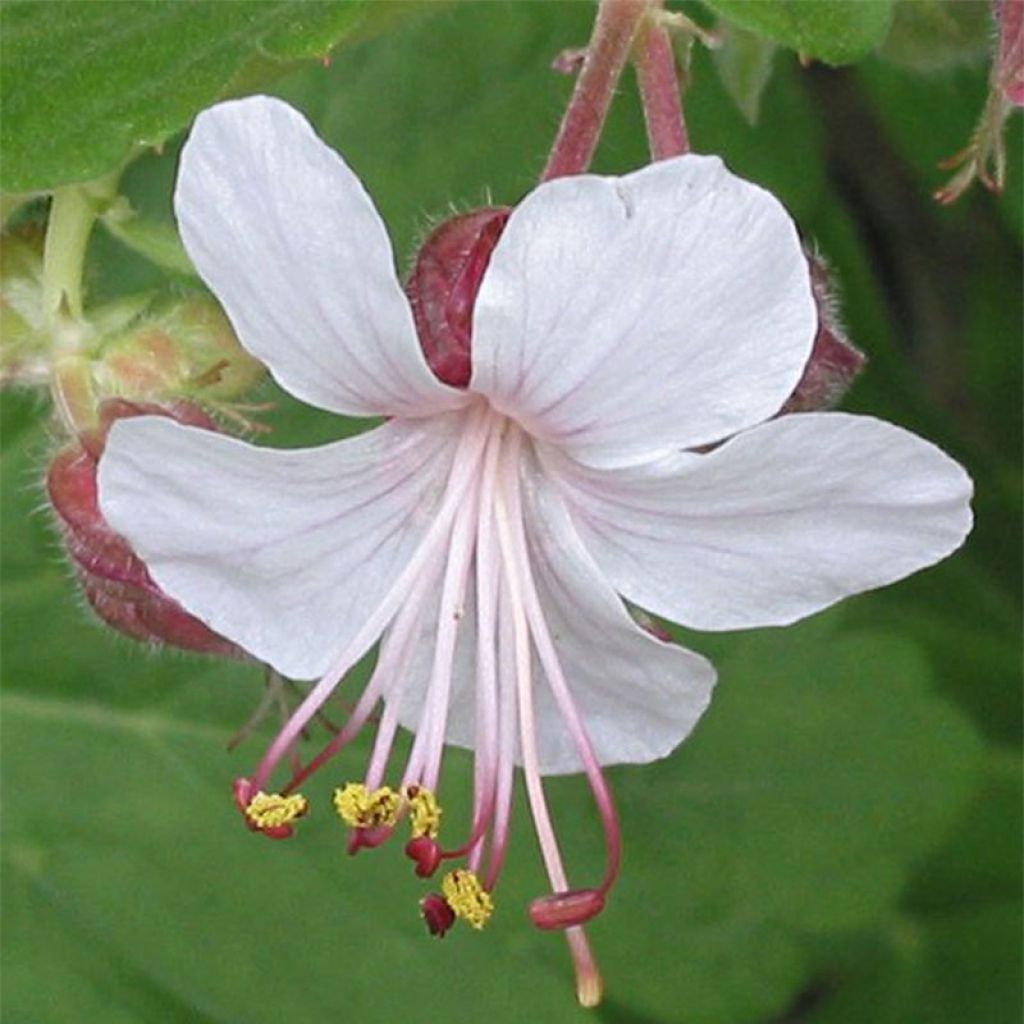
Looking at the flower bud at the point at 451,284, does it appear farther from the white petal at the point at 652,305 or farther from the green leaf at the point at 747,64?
the green leaf at the point at 747,64

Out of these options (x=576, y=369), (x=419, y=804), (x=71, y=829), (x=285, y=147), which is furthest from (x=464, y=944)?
(x=285, y=147)

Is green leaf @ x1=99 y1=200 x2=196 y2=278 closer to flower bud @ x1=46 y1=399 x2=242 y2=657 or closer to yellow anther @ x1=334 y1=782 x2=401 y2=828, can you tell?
flower bud @ x1=46 y1=399 x2=242 y2=657

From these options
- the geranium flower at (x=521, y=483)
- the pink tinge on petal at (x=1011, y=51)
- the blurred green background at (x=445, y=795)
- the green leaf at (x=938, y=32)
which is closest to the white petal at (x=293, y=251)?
the geranium flower at (x=521, y=483)

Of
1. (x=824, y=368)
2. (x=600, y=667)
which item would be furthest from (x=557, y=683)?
(x=824, y=368)

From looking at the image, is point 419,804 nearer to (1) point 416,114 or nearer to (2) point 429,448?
(2) point 429,448

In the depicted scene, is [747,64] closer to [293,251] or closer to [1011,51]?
[1011,51]
